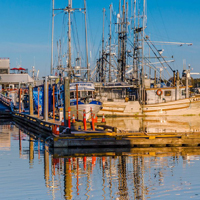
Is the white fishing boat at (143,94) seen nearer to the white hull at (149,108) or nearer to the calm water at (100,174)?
the white hull at (149,108)

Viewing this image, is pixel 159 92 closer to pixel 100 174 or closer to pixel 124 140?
pixel 124 140

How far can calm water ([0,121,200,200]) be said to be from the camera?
15.5 meters

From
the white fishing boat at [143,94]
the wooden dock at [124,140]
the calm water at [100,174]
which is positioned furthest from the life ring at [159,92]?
the calm water at [100,174]

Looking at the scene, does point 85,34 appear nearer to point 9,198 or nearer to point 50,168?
point 50,168

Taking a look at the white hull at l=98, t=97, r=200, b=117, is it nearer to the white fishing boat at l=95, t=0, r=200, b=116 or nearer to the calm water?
the white fishing boat at l=95, t=0, r=200, b=116

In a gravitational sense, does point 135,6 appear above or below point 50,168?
above

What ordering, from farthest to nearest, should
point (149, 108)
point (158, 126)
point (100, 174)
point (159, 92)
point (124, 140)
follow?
point (149, 108) → point (159, 92) → point (158, 126) → point (124, 140) → point (100, 174)

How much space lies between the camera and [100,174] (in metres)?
18.8

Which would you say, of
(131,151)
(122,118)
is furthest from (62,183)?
(122,118)

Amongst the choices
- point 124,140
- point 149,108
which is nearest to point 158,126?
point 124,140

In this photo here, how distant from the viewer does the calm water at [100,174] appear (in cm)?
1548

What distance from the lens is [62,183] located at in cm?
1711

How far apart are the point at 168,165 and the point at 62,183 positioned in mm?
5792

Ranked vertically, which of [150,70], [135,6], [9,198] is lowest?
[9,198]
